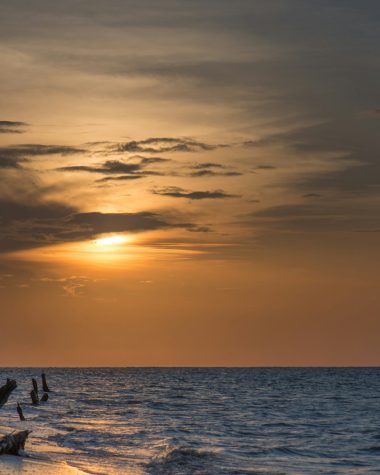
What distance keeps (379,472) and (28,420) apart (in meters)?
28.5

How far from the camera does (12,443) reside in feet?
96.8

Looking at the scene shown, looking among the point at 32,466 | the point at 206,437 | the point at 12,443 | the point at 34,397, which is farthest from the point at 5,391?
the point at 34,397

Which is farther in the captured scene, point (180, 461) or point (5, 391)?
point (180, 461)

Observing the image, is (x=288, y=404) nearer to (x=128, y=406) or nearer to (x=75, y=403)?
(x=128, y=406)

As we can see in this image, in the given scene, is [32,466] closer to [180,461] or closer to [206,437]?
[180,461]

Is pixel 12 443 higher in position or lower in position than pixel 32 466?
higher

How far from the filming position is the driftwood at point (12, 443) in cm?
2919

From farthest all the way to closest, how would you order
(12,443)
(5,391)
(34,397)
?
1. (34,397)
2. (5,391)
3. (12,443)

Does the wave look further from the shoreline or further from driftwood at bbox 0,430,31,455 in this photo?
driftwood at bbox 0,430,31,455

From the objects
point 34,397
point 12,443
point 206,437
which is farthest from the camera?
point 34,397

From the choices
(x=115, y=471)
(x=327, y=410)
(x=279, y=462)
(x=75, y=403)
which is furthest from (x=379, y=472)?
(x=75, y=403)

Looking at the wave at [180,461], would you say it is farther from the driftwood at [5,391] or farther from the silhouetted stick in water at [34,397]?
the silhouetted stick in water at [34,397]

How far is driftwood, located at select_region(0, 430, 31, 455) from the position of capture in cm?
2919

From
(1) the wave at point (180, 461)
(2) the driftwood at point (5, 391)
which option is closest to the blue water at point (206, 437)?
(1) the wave at point (180, 461)
